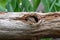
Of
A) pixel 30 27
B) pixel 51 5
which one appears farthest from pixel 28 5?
pixel 30 27

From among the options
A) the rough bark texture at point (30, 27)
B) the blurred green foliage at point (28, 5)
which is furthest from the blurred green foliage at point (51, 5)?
the rough bark texture at point (30, 27)

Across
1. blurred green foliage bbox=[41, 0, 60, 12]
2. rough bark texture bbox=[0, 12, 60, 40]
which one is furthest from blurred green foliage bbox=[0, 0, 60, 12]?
rough bark texture bbox=[0, 12, 60, 40]

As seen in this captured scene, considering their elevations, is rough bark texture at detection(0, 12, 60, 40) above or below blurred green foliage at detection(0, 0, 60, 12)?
above

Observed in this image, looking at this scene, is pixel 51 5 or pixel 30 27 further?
pixel 51 5

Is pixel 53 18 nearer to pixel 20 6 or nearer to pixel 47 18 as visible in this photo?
pixel 47 18

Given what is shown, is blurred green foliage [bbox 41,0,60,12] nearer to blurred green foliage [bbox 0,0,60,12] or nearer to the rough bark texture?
blurred green foliage [bbox 0,0,60,12]

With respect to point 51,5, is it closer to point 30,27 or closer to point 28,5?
point 28,5

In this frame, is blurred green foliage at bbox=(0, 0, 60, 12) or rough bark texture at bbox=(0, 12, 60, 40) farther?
blurred green foliage at bbox=(0, 0, 60, 12)

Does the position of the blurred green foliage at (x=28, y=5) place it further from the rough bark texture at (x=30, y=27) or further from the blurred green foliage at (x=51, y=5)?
the rough bark texture at (x=30, y=27)

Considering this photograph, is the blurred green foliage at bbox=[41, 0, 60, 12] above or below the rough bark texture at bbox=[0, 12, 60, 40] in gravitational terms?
below
